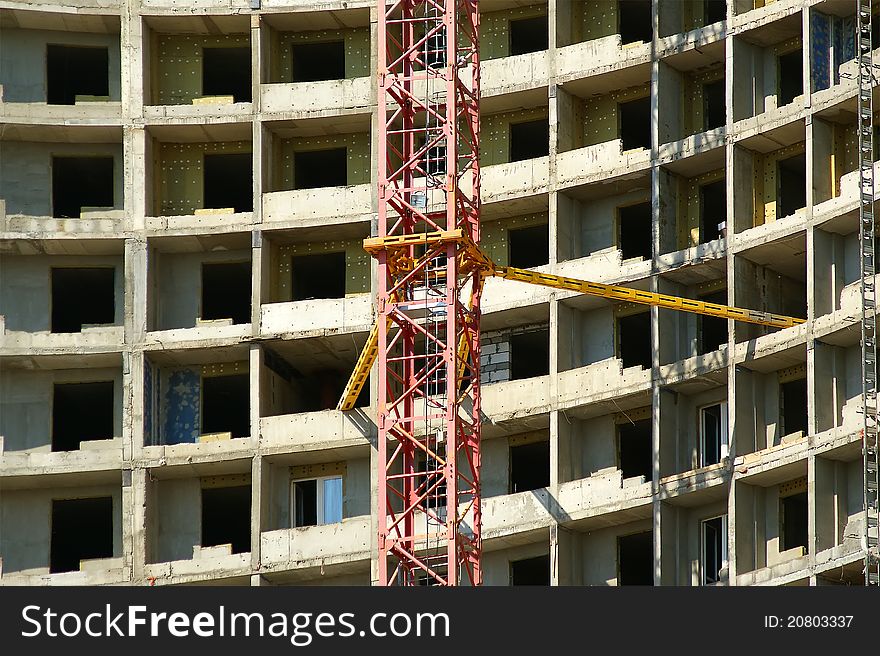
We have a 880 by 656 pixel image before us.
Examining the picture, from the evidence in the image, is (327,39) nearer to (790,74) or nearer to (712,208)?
(712,208)

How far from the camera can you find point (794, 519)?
234 ft

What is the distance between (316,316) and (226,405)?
5344 millimetres

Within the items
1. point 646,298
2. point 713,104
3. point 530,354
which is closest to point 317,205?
point 530,354

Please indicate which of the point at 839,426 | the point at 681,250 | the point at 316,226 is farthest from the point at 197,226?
the point at 839,426

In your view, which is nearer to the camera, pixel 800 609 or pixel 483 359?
pixel 800 609

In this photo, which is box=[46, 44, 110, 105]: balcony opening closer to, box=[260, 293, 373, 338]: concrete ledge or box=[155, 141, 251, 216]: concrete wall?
box=[155, 141, 251, 216]: concrete wall

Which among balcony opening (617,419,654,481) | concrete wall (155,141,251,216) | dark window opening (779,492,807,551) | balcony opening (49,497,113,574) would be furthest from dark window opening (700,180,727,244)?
balcony opening (49,497,113,574)

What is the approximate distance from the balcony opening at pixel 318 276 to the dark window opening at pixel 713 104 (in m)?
13.0

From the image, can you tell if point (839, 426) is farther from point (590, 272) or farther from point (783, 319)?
point (590, 272)

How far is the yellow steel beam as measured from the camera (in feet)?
232

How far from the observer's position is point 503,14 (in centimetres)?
8038

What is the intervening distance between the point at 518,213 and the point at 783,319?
452 inches

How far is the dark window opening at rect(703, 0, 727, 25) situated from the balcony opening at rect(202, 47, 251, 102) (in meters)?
15.8

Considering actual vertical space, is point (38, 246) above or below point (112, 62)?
below
